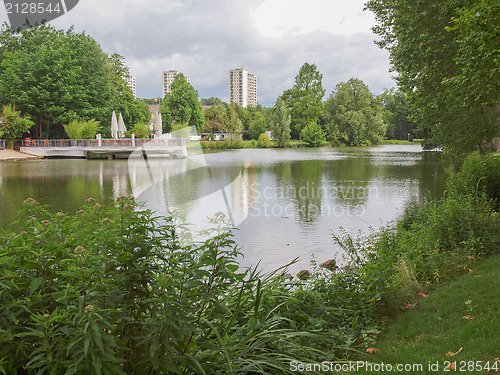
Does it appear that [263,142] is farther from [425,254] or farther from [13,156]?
[425,254]

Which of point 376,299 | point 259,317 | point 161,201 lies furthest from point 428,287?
point 161,201

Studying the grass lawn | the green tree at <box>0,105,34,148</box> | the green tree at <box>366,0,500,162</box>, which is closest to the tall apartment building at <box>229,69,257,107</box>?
the green tree at <box>0,105,34,148</box>

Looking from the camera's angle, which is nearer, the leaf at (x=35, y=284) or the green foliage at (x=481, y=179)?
the leaf at (x=35, y=284)

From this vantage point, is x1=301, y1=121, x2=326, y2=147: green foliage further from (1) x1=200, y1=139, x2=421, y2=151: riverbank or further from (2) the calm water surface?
(2) the calm water surface

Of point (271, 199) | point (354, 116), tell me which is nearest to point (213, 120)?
point (354, 116)

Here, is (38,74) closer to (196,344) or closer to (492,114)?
(492,114)

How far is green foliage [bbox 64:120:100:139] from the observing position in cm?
3816

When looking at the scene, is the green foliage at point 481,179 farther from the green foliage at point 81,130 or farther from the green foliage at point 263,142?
the green foliage at point 263,142

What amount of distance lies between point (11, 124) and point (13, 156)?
13.5 feet

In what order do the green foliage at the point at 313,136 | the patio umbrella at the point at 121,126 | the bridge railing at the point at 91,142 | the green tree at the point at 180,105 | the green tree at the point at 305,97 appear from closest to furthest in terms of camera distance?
the bridge railing at the point at 91,142 < the patio umbrella at the point at 121,126 < the green tree at the point at 180,105 < the green foliage at the point at 313,136 < the green tree at the point at 305,97

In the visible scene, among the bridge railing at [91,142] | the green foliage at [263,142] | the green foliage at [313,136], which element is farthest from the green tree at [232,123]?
the bridge railing at [91,142]

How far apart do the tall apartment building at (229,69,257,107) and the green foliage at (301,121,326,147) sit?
64295 millimetres

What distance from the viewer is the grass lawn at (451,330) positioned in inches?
107

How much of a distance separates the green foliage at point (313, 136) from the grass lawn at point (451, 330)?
65866 millimetres
